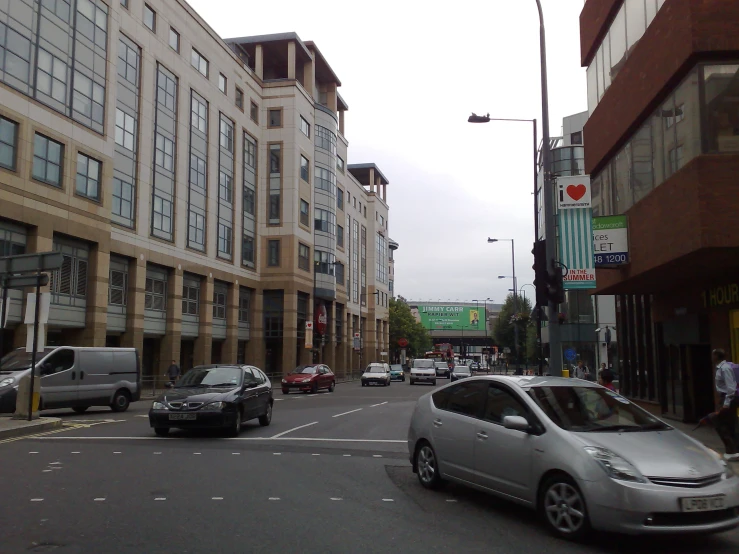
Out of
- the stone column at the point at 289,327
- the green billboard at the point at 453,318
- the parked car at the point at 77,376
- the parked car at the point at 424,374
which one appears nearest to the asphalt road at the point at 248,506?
the parked car at the point at 77,376

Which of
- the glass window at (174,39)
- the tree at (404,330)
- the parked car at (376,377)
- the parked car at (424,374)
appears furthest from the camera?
the tree at (404,330)

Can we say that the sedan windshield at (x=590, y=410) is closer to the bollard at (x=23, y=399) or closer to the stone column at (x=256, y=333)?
the bollard at (x=23, y=399)

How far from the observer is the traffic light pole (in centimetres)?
1373

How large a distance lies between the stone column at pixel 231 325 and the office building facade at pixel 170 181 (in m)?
0.10

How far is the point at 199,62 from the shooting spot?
144 feet

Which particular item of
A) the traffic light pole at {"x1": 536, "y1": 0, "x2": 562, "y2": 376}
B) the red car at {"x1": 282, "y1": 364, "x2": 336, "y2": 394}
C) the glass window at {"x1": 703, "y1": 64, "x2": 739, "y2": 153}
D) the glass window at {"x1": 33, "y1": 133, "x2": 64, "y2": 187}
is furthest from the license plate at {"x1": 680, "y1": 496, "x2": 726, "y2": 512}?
the red car at {"x1": 282, "y1": 364, "x2": 336, "y2": 394}

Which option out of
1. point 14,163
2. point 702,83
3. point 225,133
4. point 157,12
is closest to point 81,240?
point 14,163

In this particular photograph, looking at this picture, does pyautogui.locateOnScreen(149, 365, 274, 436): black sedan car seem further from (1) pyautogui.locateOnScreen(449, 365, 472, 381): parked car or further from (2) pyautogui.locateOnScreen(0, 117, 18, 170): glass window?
(1) pyautogui.locateOnScreen(449, 365, 472, 381): parked car

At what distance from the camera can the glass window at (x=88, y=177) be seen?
30984 mm

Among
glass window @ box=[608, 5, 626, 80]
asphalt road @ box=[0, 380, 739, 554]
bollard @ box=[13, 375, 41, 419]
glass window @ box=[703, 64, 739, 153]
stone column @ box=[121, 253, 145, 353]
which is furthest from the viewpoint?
stone column @ box=[121, 253, 145, 353]

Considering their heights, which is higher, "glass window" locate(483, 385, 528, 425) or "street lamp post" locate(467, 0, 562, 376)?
"street lamp post" locate(467, 0, 562, 376)

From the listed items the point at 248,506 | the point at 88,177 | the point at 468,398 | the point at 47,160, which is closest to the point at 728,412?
the point at 468,398

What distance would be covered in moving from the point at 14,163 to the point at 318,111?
115 feet

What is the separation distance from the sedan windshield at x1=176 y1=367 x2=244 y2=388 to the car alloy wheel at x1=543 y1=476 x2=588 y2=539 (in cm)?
920
